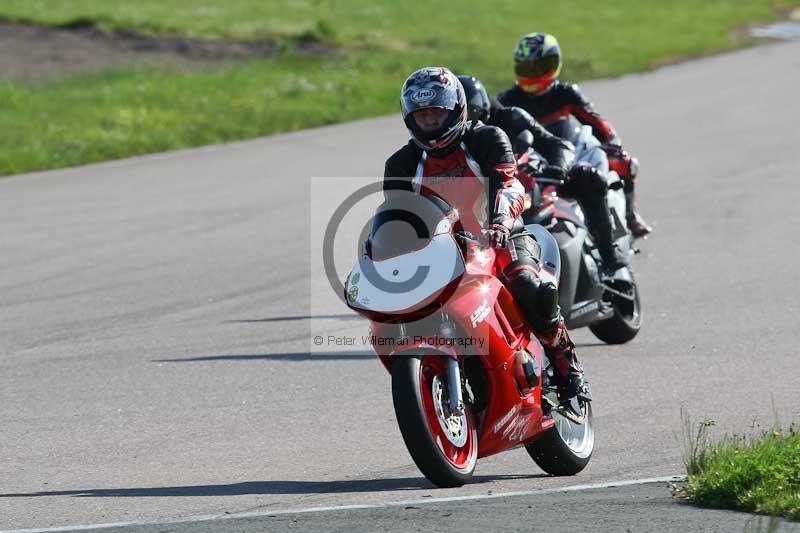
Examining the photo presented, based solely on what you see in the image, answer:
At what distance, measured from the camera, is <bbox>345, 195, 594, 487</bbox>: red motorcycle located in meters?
6.97

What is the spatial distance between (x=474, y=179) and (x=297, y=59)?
2311 centimetres

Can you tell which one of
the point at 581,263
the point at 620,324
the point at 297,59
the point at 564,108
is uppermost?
the point at 564,108

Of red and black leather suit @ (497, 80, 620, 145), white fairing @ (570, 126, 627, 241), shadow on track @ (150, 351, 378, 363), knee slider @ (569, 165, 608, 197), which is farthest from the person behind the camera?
red and black leather suit @ (497, 80, 620, 145)

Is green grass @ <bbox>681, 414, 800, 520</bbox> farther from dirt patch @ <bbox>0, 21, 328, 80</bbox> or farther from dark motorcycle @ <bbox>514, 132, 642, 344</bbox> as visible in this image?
dirt patch @ <bbox>0, 21, 328, 80</bbox>

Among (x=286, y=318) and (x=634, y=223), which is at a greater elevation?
(x=634, y=223)

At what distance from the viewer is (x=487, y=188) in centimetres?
774

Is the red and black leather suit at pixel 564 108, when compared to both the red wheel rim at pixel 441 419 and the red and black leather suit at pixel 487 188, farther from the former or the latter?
the red wheel rim at pixel 441 419

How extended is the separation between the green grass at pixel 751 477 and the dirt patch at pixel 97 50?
22.2 metres

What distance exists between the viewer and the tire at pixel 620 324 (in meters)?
11.4

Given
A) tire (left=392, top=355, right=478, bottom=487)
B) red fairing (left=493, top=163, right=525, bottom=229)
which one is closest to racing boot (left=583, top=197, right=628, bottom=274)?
red fairing (left=493, top=163, right=525, bottom=229)

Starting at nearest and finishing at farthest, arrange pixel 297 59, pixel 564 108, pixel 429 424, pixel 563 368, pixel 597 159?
pixel 429 424
pixel 563 368
pixel 597 159
pixel 564 108
pixel 297 59

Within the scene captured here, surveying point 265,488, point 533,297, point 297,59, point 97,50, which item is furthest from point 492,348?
point 97,50

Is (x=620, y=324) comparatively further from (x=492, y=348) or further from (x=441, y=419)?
(x=441, y=419)

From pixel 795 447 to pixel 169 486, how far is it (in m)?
2.92
